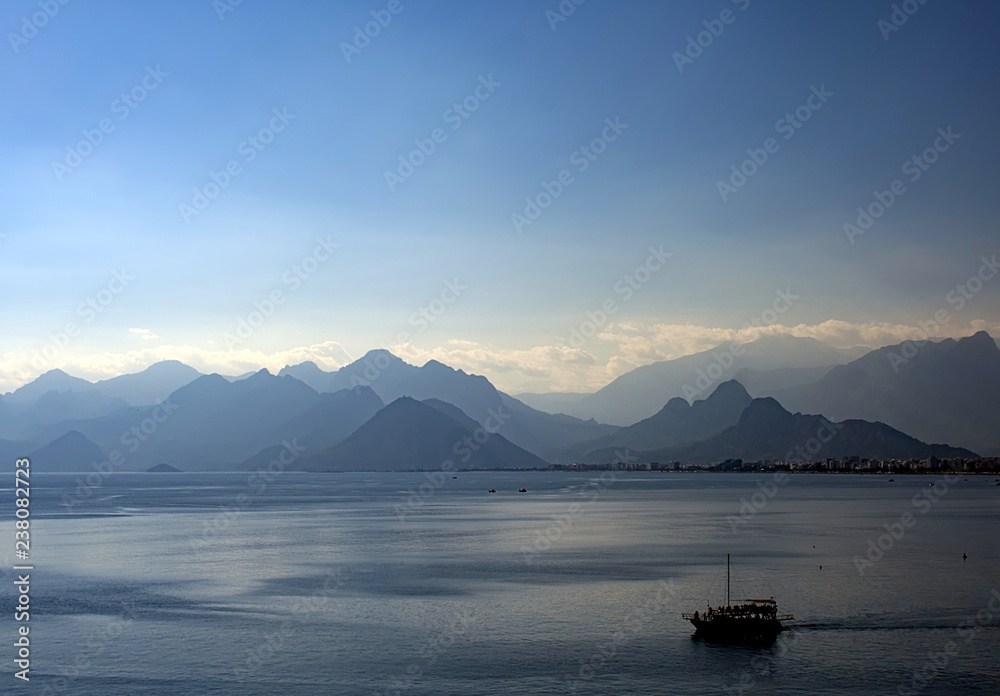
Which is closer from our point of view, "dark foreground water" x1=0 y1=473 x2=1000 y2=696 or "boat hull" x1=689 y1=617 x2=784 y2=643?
"dark foreground water" x1=0 y1=473 x2=1000 y2=696

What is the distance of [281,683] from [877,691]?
37.9m

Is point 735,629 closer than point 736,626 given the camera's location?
Yes

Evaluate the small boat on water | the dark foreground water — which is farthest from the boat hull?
the dark foreground water

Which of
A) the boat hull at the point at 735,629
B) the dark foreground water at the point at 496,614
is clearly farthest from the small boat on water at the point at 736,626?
the dark foreground water at the point at 496,614

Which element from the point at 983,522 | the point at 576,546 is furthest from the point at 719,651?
the point at 983,522

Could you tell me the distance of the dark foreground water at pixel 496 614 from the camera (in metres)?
55.1

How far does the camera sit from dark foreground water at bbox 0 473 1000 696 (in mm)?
55125

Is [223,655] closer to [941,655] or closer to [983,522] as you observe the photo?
[941,655]

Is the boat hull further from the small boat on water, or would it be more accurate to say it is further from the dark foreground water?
the dark foreground water

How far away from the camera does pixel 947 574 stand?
92.9 meters

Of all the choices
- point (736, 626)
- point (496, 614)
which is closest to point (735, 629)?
point (736, 626)

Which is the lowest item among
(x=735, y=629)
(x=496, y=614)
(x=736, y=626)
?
(x=496, y=614)

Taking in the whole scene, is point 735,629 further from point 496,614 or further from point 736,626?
point 496,614

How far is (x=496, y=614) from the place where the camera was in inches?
2872
